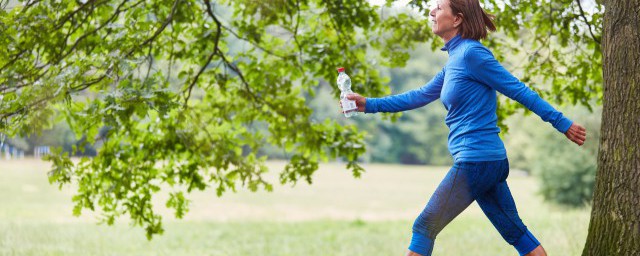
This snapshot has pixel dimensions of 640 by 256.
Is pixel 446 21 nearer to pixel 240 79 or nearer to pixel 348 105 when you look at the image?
pixel 348 105

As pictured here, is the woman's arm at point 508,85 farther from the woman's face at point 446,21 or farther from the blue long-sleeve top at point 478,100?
the woman's face at point 446,21

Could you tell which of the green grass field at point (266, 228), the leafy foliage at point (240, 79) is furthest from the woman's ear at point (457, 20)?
the green grass field at point (266, 228)

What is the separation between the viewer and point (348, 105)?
152 inches

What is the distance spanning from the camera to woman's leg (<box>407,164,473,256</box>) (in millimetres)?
3596

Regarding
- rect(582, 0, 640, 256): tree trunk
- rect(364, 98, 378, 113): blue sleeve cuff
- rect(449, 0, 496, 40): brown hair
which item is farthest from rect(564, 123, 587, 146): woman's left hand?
rect(364, 98, 378, 113): blue sleeve cuff

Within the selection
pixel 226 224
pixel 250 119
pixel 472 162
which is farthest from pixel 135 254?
pixel 472 162

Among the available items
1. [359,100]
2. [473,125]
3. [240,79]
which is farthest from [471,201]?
[240,79]

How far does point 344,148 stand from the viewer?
7.93 metres

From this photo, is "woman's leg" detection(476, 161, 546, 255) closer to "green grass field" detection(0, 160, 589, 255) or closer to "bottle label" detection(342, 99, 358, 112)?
"bottle label" detection(342, 99, 358, 112)

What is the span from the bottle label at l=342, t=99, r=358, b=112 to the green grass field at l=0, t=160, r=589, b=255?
5.86m

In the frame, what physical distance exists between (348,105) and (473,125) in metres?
0.64

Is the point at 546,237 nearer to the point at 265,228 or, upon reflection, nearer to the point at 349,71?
the point at 349,71

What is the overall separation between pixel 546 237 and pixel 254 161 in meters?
6.74

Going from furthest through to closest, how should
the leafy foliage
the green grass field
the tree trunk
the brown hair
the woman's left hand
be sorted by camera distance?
the green grass field, the leafy foliage, the tree trunk, the brown hair, the woman's left hand
